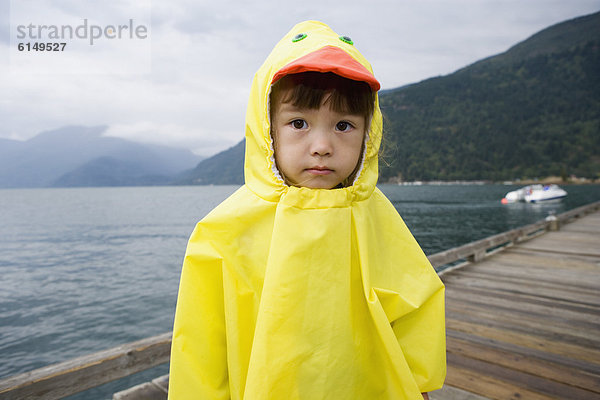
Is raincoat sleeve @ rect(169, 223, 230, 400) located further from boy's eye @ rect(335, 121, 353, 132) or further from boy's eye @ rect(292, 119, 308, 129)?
boy's eye @ rect(335, 121, 353, 132)

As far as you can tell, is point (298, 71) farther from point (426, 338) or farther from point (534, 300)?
point (534, 300)

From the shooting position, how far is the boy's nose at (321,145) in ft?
3.57

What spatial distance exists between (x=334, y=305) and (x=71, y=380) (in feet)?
5.89

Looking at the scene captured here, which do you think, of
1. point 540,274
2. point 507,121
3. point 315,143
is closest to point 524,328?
point 540,274

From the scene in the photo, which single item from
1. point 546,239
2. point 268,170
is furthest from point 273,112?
point 546,239

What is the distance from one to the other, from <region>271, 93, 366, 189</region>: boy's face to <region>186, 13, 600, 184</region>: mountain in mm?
94225

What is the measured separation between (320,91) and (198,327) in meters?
0.87

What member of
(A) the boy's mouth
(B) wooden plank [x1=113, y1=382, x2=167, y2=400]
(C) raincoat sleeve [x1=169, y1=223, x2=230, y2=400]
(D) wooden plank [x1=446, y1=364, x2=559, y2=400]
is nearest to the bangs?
(A) the boy's mouth

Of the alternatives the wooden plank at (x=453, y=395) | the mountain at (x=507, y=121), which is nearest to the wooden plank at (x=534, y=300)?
the wooden plank at (x=453, y=395)

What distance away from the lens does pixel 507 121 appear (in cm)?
12575

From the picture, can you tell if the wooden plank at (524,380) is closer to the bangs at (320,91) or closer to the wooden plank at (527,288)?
the wooden plank at (527,288)

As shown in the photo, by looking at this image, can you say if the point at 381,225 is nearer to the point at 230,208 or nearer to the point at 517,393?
A: the point at 230,208

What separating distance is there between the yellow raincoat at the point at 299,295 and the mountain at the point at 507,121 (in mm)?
94169

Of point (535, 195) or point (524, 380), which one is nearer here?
point (524, 380)
